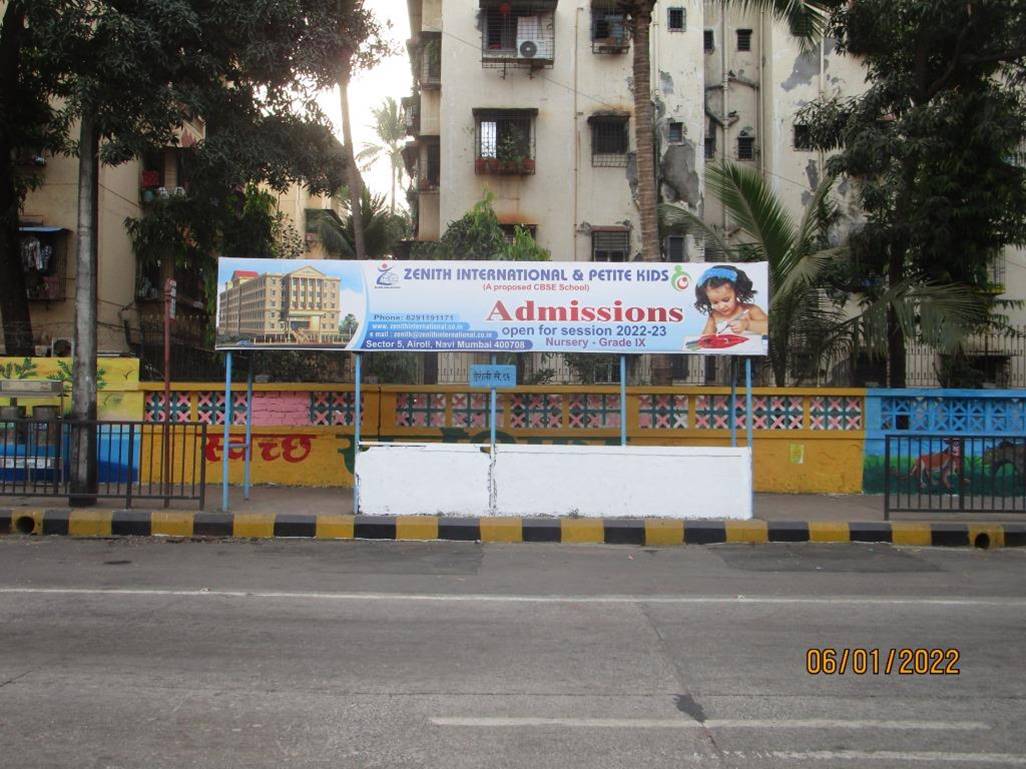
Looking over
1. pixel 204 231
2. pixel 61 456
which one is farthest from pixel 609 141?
pixel 61 456

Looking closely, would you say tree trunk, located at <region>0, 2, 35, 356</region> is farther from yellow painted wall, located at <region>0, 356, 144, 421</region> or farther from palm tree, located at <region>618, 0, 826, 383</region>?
palm tree, located at <region>618, 0, 826, 383</region>

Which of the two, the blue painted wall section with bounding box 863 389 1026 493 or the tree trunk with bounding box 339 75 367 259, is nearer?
the blue painted wall section with bounding box 863 389 1026 493

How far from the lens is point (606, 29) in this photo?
22125 millimetres

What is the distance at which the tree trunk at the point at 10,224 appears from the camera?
45.1 feet

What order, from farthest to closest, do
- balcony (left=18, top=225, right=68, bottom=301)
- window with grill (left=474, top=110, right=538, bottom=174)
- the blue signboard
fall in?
1. window with grill (left=474, top=110, right=538, bottom=174)
2. balcony (left=18, top=225, right=68, bottom=301)
3. the blue signboard

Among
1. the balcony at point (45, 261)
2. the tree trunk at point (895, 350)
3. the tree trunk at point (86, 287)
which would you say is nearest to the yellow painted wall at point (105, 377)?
the tree trunk at point (86, 287)

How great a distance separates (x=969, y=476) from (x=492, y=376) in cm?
619

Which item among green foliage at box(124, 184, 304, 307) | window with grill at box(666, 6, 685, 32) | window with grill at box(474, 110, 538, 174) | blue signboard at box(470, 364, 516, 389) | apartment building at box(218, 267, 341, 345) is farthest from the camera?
window with grill at box(666, 6, 685, 32)

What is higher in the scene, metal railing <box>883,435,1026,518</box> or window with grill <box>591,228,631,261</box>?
window with grill <box>591,228,631,261</box>

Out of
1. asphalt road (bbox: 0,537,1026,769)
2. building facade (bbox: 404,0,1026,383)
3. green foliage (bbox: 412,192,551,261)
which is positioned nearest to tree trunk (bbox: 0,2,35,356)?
asphalt road (bbox: 0,537,1026,769)

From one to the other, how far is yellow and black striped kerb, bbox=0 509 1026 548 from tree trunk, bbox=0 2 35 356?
470cm

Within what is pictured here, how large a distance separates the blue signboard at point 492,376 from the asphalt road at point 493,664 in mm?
2660

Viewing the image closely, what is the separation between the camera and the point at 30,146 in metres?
14.8
